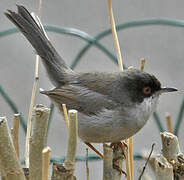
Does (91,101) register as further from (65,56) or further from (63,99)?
(65,56)

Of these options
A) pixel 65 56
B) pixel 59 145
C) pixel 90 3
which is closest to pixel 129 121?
pixel 59 145

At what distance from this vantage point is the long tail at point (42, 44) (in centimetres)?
297

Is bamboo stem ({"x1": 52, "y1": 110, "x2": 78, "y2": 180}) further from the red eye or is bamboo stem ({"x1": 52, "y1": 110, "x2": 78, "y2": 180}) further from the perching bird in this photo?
the red eye

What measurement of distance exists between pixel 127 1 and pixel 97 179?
4.32 meters

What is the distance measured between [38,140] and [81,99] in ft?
4.75

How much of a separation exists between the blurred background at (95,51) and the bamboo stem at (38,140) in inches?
185

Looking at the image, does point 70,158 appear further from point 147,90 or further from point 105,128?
point 147,90

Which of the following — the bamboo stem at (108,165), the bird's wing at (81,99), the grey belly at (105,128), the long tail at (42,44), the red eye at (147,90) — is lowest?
the grey belly at (105,128)

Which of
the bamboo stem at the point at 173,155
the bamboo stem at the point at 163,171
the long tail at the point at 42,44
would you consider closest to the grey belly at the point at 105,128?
the long tail at the point at 42,44

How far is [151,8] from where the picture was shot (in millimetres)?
8648

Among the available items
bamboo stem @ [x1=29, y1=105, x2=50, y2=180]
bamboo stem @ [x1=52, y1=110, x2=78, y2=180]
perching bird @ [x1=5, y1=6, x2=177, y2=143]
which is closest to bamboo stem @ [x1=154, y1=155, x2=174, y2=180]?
bamboo stem @ [x1=52, y1=110, x2=78, y2=180]

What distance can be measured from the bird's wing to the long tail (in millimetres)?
227

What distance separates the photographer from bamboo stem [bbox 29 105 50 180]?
59.4 inches

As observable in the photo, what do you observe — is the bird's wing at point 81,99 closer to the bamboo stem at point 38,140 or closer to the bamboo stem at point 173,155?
the bamboo stem at point 173,155
